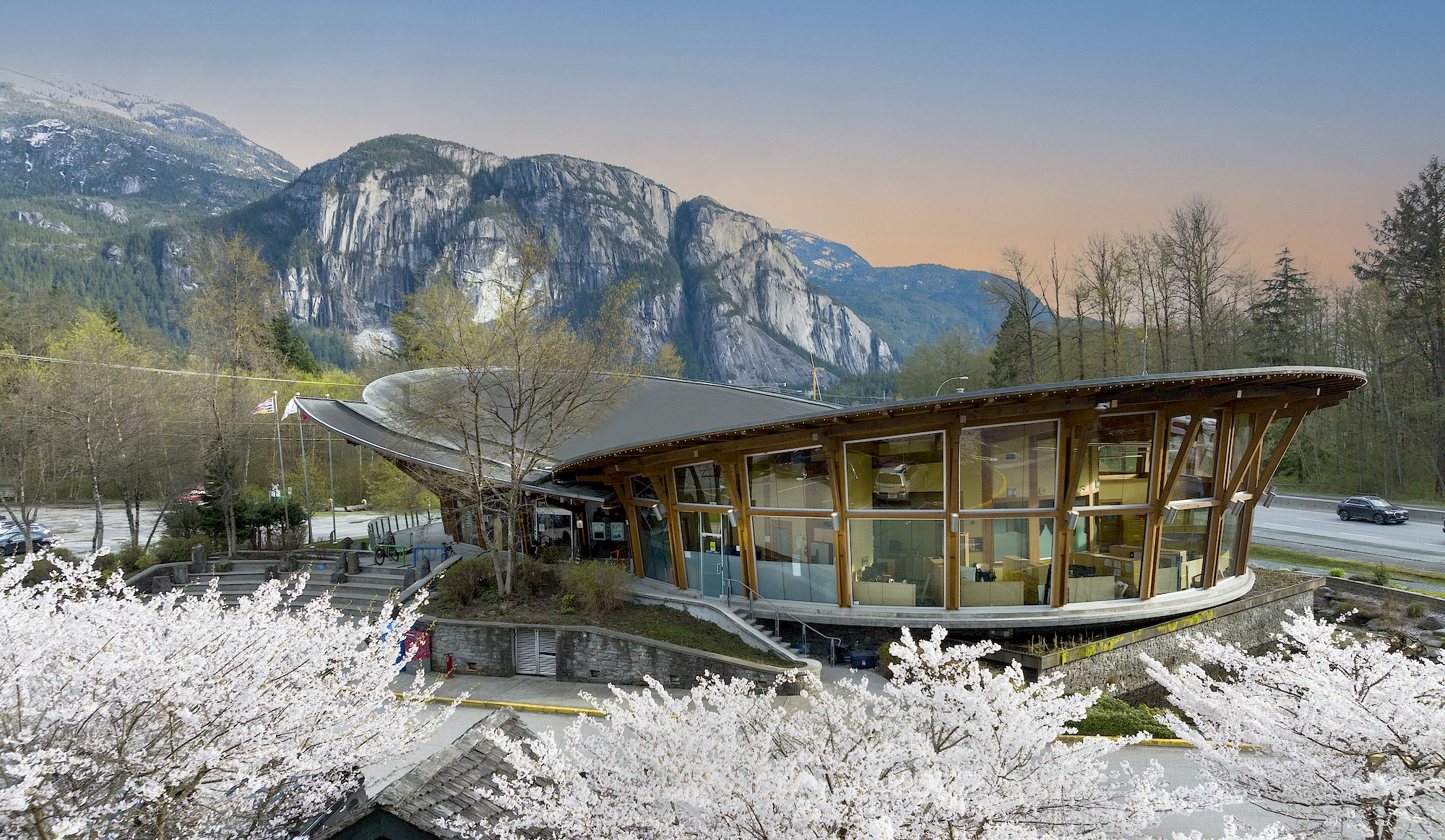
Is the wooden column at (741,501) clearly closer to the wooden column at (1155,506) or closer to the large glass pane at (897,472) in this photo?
the large glass pane at (897,472)

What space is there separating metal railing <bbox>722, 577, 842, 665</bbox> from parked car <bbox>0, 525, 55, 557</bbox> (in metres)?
32.0

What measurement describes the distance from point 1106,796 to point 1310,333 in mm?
56583

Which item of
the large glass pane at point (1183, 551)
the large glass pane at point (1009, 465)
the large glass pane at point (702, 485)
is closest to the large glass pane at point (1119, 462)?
the large glass pane at point (1009, 465)

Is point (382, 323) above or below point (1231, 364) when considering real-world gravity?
above

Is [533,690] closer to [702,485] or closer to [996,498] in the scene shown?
[702,485]

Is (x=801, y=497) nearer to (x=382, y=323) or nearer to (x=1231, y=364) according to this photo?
(x=1231, y=364)

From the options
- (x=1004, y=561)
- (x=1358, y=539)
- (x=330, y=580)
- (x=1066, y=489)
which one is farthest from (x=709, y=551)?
(x=1358, y=539)

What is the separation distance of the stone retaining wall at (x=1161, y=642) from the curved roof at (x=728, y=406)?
504 centimetres

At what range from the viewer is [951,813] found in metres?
5.40

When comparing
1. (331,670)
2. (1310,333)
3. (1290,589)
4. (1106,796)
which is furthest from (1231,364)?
(331,670)

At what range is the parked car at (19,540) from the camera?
32531mm

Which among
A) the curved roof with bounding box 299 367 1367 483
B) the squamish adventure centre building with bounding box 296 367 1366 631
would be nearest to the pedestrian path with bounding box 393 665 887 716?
the squamish adventure centre building with bounding box 296 367 1366 631

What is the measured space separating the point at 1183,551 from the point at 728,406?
17.7m

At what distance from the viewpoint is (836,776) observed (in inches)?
244
